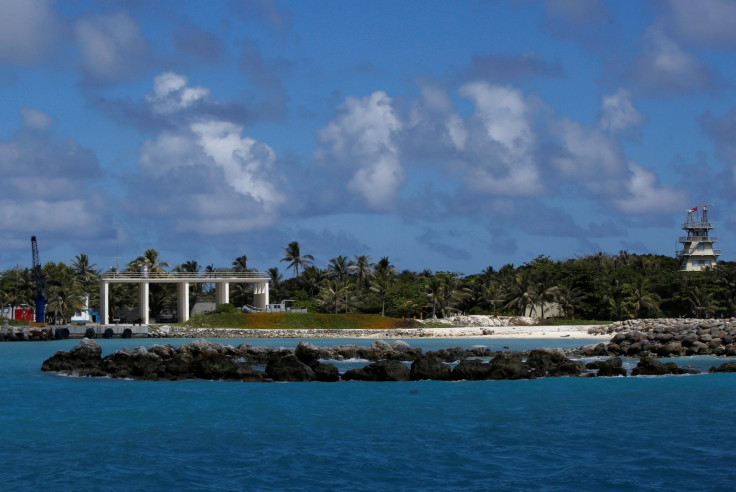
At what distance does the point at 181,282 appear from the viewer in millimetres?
79750

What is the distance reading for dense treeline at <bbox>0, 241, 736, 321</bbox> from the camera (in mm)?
74688

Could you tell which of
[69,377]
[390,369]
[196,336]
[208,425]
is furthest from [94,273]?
[208,425]

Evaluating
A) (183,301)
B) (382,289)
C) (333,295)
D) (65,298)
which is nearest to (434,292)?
(382,289)

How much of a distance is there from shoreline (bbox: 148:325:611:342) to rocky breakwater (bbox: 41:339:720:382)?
1106 inches

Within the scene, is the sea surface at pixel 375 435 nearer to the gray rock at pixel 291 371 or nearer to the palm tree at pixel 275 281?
A: the gray rock at pixel 291 371

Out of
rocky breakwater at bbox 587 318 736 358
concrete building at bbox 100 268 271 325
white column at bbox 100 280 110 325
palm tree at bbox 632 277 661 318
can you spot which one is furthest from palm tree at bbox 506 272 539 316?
white column at bbox 100 280 110 325

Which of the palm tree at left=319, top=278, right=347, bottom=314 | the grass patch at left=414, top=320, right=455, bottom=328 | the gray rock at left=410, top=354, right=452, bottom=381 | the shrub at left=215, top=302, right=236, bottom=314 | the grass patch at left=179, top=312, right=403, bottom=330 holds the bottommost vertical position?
the gray rock at left=410, top=354, right=452, bottom=381

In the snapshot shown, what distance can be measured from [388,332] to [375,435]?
50.3 metres

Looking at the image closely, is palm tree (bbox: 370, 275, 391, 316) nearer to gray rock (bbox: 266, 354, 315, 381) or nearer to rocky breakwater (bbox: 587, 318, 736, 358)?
rocky breakwater (bbox: 587, 318, 736, 358)

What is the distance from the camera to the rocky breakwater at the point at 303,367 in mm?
32562

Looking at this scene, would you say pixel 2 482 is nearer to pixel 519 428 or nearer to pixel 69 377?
pixel 519 428

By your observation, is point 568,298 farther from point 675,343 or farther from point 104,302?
point 104,302

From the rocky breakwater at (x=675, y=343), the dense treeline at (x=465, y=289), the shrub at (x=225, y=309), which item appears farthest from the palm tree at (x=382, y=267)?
the rocky breakwater at (x=675, y=343)

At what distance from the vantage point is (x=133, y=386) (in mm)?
31609
